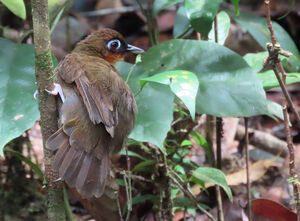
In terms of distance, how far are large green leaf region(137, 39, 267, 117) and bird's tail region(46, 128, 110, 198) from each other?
2.69 feet

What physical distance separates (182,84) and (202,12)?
27.9 inches

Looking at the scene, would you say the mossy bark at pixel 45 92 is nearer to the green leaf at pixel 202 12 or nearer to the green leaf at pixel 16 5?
the green leaf at pixel 16 5

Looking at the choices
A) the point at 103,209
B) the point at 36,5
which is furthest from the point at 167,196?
the point at 36,5

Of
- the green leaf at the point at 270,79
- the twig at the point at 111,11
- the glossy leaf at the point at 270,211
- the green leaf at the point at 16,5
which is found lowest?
the glossy leaf at the point at 270,211

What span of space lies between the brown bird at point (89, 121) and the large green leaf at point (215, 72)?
19.2 inches

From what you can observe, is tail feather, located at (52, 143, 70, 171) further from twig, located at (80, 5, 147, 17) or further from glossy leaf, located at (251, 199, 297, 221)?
twig, located at (80, 5, 147, 17)

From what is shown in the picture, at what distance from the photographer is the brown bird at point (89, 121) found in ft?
7.34

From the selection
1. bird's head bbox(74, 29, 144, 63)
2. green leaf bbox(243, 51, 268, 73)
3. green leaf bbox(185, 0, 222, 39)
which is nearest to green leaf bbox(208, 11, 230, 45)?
green leaf bbox(243, 51, 268, 73)

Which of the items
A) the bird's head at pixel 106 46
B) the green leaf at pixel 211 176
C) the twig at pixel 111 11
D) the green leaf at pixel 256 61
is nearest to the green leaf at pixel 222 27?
the green leaf at pixel 256 61

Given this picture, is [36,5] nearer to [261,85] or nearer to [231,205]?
[261,85]

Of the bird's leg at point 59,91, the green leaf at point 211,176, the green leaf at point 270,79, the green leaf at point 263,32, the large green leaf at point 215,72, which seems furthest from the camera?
the green leaf at point 263,32

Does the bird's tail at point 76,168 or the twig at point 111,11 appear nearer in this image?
the bird's tail at point 76,168

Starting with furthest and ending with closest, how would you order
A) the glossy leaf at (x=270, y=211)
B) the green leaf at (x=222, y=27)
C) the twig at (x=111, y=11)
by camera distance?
the twig at (x=111, y=11) → the green leaf at (x=222, y=27) → the glossy leaf at (x=270, y=211)

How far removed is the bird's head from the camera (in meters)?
3.03
